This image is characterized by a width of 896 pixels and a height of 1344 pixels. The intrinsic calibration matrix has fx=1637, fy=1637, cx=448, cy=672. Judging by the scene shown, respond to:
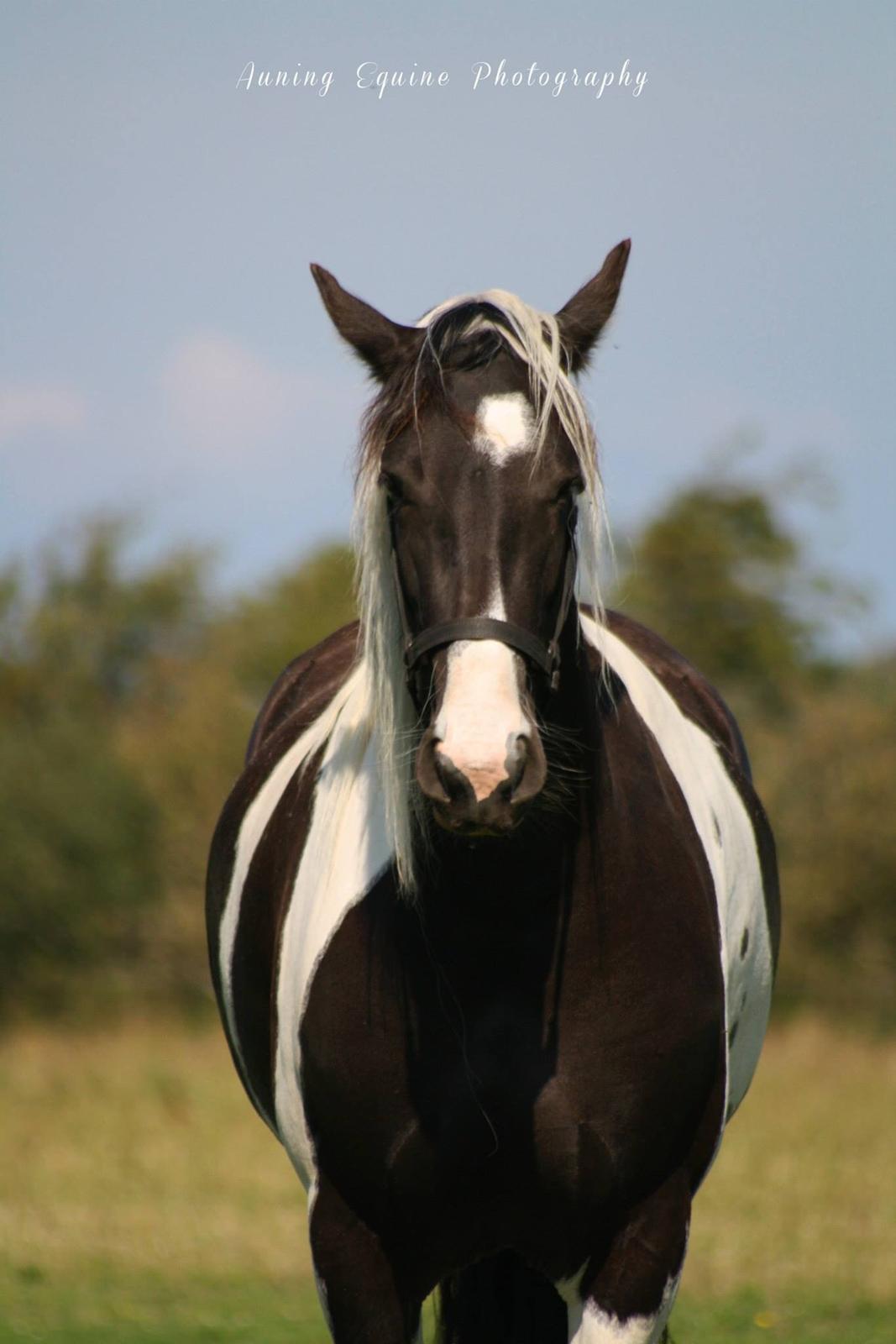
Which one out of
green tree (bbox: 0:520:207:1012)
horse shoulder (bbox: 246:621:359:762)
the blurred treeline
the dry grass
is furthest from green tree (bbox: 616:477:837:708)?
horse shoulder (bbox: 246:621:359:762)

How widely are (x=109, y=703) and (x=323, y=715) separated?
122 feet

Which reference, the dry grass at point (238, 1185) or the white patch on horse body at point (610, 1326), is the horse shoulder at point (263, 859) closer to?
the white patch on horse body at point (610, 1326)

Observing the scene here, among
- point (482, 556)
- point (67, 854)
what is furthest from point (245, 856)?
point (67, 854)

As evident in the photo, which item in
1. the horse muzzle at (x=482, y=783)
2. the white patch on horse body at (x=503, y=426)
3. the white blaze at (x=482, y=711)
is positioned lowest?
the horse muzzle at (x=482, y=783)

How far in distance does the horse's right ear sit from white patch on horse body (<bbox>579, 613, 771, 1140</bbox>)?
719 millimetres

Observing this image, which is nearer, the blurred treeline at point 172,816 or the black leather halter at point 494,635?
Result: the black leather halter at point 494,635

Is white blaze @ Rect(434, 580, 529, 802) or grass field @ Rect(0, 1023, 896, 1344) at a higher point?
white blaze @ Rect(434, 580, 529, 802)

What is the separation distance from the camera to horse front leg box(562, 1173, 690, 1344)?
3295mm

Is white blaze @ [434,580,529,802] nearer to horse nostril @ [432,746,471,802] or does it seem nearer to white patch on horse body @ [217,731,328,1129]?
horse nostril @ [432,746,471,802]

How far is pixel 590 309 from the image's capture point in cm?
330

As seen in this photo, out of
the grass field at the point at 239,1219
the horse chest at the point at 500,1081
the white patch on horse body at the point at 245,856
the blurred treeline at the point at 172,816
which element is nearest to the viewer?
the horse chest at the point at 500,1081

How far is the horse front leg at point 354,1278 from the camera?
3.30m

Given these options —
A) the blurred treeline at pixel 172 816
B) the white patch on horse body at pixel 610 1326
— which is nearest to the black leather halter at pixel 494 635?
the white patch on horse body at pixel 610 1326

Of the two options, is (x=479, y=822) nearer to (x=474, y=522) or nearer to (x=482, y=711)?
(x=482, y=711)
